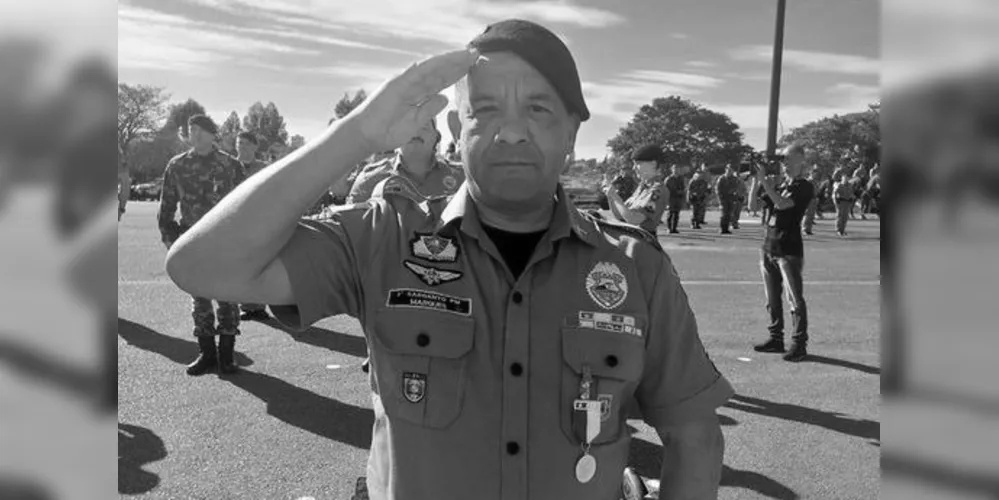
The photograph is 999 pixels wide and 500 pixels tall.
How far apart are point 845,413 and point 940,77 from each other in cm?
535

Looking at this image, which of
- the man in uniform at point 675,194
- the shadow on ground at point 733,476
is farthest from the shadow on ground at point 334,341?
the man in uniform at point 675,194

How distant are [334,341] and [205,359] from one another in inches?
56.9

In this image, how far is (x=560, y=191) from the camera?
1.76m

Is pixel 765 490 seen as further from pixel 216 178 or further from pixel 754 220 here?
pixel 754 220

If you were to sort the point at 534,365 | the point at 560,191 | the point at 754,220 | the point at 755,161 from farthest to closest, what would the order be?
the point at 754,220 < the point at 755,161 < the point at 560,191 < the point at 534,365

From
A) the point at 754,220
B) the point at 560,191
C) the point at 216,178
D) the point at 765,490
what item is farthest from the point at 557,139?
the point at 754,220

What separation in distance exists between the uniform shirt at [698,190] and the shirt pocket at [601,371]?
21.4 meters

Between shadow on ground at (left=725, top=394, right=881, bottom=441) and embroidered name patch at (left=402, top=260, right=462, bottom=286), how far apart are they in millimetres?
3998

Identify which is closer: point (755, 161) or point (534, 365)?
point (534, 365)

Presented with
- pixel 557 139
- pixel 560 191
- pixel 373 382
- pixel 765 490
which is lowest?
pixel 765 490

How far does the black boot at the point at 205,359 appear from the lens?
5.83 metres

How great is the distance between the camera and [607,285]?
1.60m

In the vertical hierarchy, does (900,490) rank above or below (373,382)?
above

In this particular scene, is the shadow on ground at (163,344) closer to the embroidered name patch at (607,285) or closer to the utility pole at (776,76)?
the embroidered name patch at (607,285)
